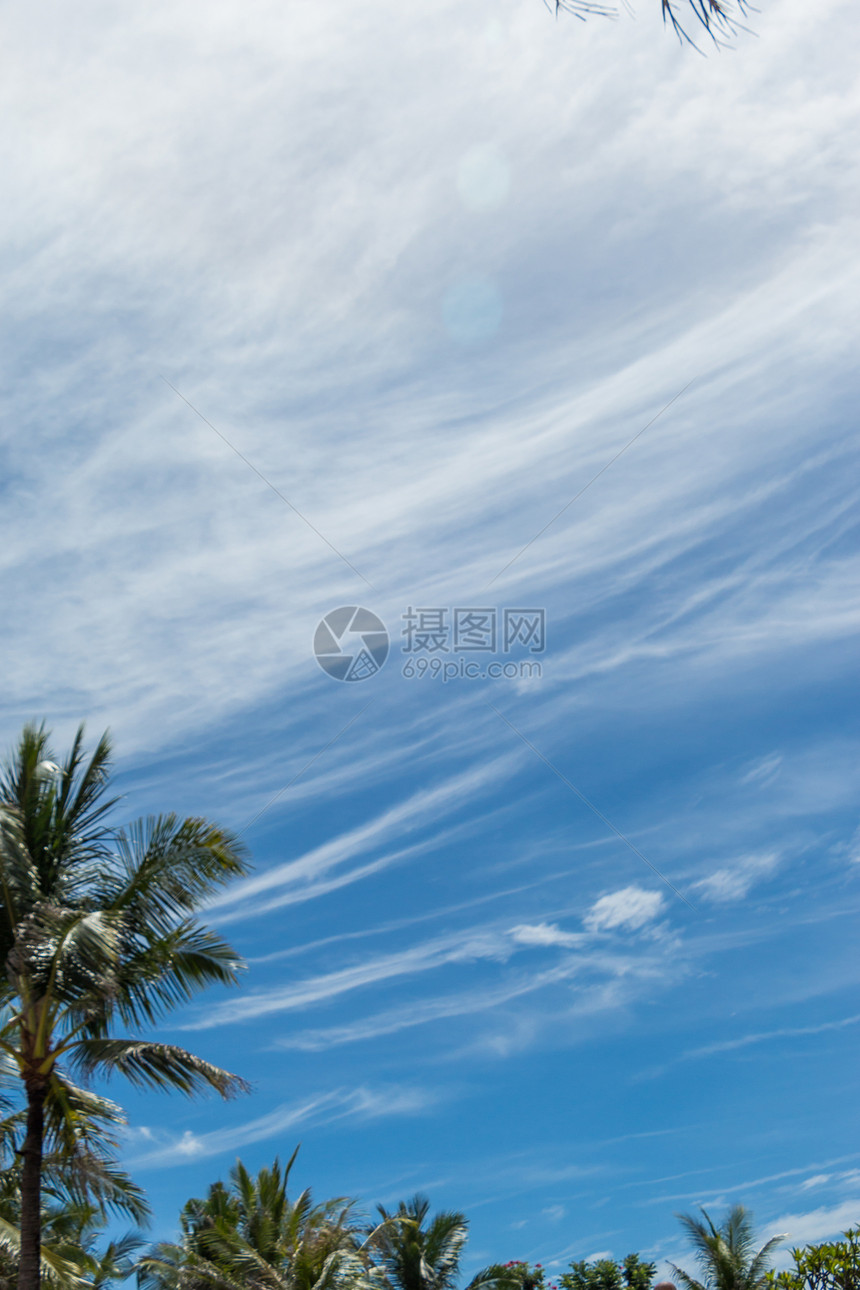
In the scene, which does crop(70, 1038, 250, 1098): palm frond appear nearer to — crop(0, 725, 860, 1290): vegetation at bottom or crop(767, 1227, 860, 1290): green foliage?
crop(0, 725, 860, 1290): vegetation at bottom

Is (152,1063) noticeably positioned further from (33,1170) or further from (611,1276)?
(611,1276)

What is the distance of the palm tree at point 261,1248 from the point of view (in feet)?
66.6

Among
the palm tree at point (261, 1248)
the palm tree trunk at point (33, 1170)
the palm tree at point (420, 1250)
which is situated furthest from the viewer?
the palm tree at point (420, 1250)

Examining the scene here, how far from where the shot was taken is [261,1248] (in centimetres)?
2239

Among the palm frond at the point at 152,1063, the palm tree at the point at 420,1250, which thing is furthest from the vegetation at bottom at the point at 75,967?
the palm tree at the point at 420,1250

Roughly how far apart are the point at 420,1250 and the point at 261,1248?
25.9 ft

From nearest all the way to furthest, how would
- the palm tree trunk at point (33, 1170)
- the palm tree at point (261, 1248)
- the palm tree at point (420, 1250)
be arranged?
the palm tree trunk at point (33, 1170)
the palm tree at point (261, 1248)
the palm tree at point (420, 1250)

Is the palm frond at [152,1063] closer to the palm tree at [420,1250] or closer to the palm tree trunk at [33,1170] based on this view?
the palm tree trunk at [33,1170]

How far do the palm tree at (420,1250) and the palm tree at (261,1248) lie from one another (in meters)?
4.78

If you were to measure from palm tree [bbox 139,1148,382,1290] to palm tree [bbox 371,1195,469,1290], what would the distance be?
4777mm

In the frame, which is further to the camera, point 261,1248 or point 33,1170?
point 261,1248

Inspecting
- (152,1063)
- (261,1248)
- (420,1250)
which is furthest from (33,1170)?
(420,1250)

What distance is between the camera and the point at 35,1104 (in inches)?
478

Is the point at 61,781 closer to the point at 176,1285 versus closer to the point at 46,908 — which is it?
the point at 46,908
